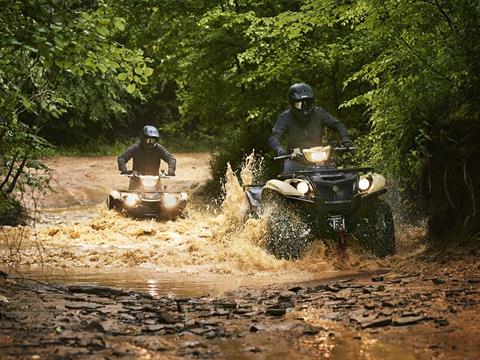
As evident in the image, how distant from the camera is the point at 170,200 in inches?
579

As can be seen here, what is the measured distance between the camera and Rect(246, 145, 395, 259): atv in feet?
28.7

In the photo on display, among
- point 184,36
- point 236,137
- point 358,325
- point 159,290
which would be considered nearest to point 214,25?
point 184,36

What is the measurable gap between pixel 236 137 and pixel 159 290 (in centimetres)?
1243

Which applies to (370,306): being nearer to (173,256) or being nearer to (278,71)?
(173,256)

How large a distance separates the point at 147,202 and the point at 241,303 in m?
8.59

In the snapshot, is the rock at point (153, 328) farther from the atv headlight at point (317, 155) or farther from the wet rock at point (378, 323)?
the atv headlight at point (317, 155)

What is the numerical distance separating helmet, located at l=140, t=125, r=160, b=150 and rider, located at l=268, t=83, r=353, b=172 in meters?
5.72

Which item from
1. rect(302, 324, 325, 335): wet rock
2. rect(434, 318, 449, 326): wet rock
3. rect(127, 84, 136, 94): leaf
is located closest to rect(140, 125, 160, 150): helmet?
rect(127, 84, 136, 94): leaf

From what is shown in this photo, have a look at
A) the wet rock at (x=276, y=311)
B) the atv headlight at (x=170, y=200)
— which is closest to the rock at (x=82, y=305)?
the wet rock at (x=276, y=311)

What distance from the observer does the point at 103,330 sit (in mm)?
4941

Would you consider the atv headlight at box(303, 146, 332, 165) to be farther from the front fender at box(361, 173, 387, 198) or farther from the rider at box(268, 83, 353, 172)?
the front fender at box(361, 173, 387, 198)

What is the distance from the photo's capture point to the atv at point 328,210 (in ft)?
28.7

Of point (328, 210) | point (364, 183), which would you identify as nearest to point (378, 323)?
point (328, 210)

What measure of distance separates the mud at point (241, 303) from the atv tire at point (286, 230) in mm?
144
